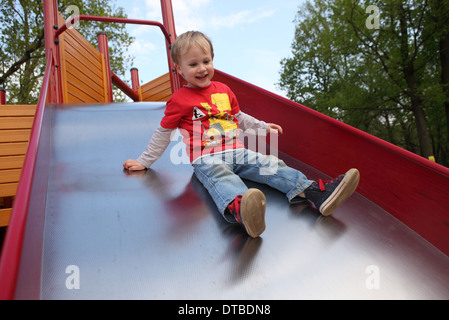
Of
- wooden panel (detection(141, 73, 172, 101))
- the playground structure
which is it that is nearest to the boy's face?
the playground structure

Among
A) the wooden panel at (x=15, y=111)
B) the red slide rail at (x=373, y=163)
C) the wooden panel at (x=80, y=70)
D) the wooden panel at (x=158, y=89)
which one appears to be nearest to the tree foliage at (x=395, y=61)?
the wooden panel at (x=158, y=89)

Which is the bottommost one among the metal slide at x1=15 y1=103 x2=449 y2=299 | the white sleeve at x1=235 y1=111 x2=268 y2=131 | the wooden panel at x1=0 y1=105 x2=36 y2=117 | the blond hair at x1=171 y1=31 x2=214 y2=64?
the metal slide at x1=15 y1=103 x2=449 y2=299

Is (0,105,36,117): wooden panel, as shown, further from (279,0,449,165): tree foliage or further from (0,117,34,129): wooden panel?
(279,0,449,165): tree foliage

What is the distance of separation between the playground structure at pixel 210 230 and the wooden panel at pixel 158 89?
3.12 m

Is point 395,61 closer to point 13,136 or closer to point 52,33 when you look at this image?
point 52,33

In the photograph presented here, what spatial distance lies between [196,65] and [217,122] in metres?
0.30

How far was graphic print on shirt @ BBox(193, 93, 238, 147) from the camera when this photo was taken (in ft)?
5.14

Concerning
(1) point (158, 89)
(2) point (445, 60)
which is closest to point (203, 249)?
(1) point (158, 89)

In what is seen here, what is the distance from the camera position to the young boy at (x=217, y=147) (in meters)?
1.27

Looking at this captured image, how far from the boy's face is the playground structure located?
0.50 m

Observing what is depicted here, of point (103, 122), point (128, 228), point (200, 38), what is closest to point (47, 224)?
point (128, 228)

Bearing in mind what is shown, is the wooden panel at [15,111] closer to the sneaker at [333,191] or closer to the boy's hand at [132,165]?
the boy's hand at [132,165]

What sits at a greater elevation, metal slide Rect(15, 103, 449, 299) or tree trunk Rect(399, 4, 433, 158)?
metal slide Rect(15, 103, 449, 299)
